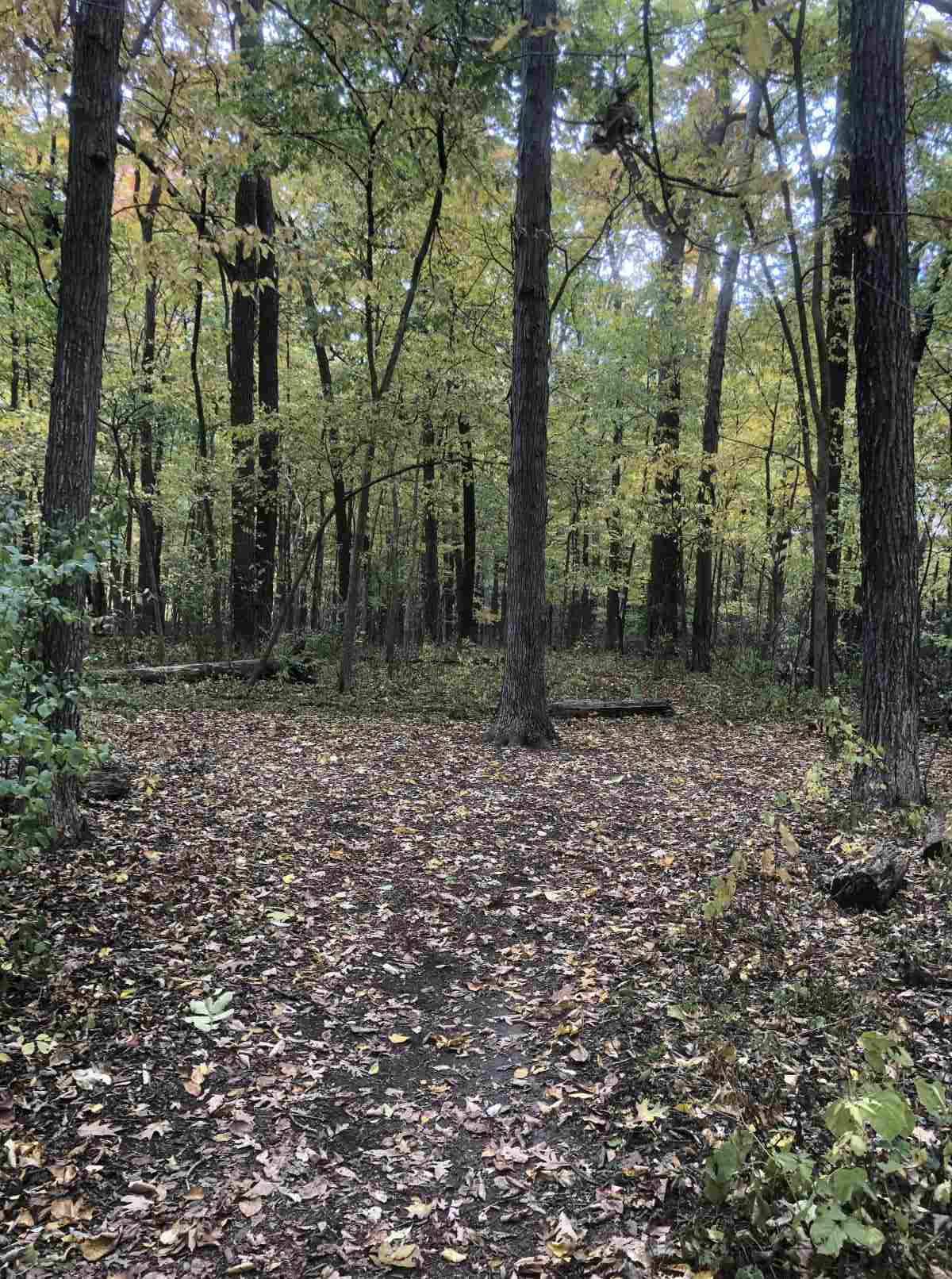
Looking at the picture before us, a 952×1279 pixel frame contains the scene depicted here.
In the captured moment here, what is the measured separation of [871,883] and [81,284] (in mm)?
5820

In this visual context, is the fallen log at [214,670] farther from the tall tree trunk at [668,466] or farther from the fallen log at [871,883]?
the fallen log at [871,883]

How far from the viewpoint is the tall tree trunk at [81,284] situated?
4.35 metres

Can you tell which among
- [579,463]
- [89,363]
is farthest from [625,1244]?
[579,463]

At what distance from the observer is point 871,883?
415cm

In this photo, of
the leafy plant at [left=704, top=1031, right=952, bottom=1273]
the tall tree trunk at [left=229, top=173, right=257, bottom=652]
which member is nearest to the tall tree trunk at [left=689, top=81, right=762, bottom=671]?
the tall tree trunk at [left=229, top=173, right=257, bottom=652]

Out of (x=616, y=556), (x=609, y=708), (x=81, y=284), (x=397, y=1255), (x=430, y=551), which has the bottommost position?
(x=397, y=1255)

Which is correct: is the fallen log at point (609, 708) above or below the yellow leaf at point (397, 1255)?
above

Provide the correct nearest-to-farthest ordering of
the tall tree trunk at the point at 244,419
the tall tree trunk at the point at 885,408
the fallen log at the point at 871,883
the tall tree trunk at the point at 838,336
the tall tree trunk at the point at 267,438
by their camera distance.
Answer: the fallen log at the point at 871,883 → the tall tree trunk at the point at 885,408 → the tall tree trunk at the point at 838,336 → the tall tree trunk at the point at 267,438 → the tall tree trunk at the point at 244,419

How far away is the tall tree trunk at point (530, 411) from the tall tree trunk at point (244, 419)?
6293mm

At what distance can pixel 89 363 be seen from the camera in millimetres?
4520

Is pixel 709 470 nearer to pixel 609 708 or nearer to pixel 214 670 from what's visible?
pixel 609 708

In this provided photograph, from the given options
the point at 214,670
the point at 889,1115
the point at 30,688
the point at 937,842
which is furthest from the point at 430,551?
the point at 889,1115

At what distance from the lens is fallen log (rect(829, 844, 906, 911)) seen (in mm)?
4145

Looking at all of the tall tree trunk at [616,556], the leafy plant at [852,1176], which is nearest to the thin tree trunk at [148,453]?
the tall tree trunk at [616,556]
